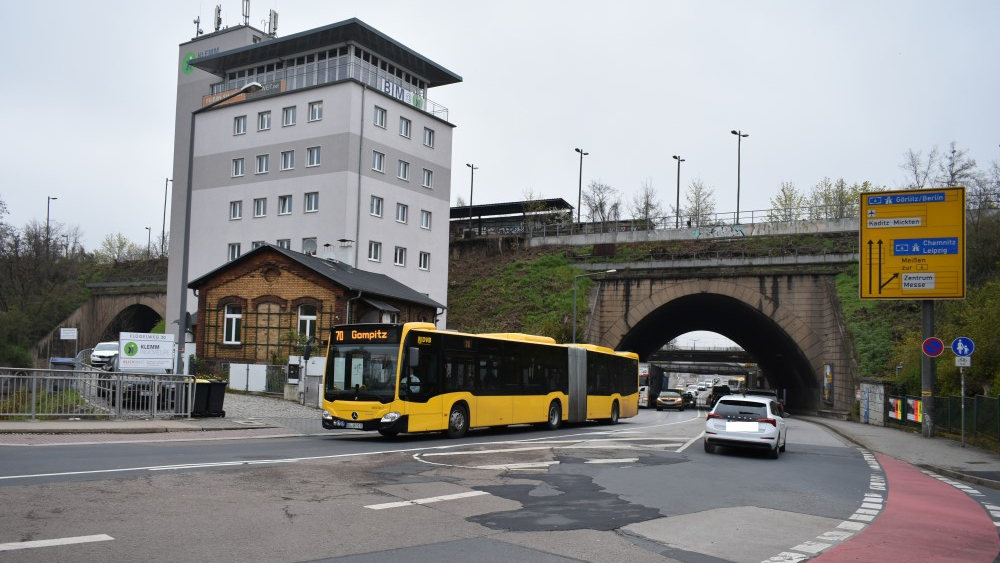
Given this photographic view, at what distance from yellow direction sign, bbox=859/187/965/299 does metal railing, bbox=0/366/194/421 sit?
22427 mm

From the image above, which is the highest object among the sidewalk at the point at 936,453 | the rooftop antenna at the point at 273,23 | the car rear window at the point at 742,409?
the rooftop antenna at the point at 273,23

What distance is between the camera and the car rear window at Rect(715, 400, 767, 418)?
19219mm

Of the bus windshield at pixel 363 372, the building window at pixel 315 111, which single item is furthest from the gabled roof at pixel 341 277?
the building window at pixel 315 111

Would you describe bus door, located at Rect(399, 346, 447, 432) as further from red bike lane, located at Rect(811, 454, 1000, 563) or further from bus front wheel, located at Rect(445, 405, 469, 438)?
red bike lane, located at Rect(811, 454, 1000, 563)

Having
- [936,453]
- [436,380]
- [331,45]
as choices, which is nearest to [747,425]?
[936,453]

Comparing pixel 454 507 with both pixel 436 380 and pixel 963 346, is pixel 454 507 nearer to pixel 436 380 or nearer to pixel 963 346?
pixel 436 380

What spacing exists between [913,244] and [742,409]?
11.8 metres

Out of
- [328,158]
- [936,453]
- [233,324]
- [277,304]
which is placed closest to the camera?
[936,453]

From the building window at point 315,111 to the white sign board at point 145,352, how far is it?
111 ft

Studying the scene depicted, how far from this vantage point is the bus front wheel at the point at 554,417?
2728 cm

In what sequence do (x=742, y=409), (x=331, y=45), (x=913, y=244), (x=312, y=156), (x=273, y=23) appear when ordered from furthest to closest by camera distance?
(x=273, y=23) → (x=331, y=45) → (x=312, y=156) → (x=913, y=244) → (x=742, y=409)

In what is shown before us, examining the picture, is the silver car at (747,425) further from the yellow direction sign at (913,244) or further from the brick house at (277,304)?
the brick house at (277,304)

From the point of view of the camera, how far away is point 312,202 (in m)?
55.0

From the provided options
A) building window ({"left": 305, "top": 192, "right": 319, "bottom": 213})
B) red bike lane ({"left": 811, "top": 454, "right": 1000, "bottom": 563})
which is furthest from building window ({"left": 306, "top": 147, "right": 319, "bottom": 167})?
red bike lane ({"left": 811, "top": 454, "right": 1000, "bottom": 563})
